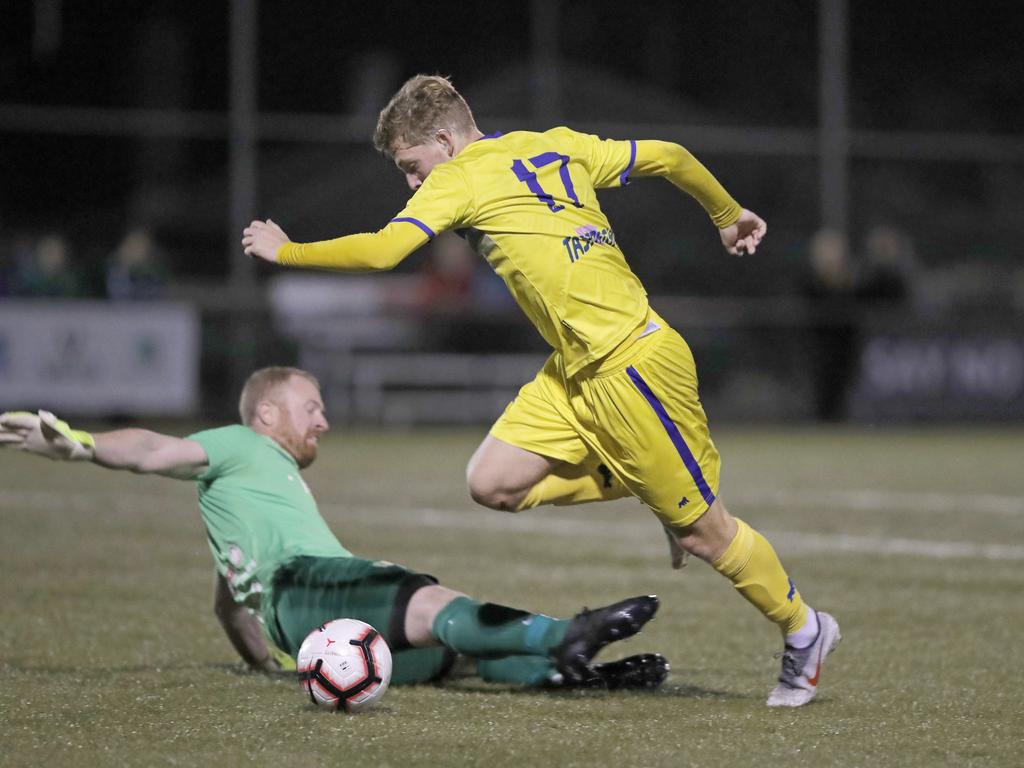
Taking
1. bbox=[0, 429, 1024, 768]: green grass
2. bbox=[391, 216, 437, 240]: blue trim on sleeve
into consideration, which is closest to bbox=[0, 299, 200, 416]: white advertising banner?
bbox=[0, 429, 1024, 768]: green grass

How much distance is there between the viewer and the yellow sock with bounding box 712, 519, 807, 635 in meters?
5.35

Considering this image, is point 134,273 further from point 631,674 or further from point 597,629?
point 597,629

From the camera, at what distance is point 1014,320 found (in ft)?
68.5

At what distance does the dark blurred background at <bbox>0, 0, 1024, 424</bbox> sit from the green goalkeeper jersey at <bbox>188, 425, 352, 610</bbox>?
40.8 feet

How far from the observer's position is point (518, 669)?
5.49 meters

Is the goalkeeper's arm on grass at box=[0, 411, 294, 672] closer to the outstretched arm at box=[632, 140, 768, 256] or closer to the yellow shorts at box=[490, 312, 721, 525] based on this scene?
the yellow shorts at box=[490, 312, 721, 525]

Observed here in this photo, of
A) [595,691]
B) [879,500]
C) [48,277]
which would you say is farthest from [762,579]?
[48,277]

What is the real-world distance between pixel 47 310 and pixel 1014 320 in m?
11.6

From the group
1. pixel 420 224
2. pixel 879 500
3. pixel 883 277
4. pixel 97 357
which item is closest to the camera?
pixel 420 224

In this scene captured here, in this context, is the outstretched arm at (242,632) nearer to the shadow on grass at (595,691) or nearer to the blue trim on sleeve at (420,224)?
the shadow on grass at (595,691)

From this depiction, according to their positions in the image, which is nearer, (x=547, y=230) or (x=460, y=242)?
(x=547, y=230)

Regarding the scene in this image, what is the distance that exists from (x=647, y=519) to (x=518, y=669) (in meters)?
5.86

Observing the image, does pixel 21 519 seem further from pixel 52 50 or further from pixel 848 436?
pixel 52 50

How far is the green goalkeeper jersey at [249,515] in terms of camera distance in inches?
222
